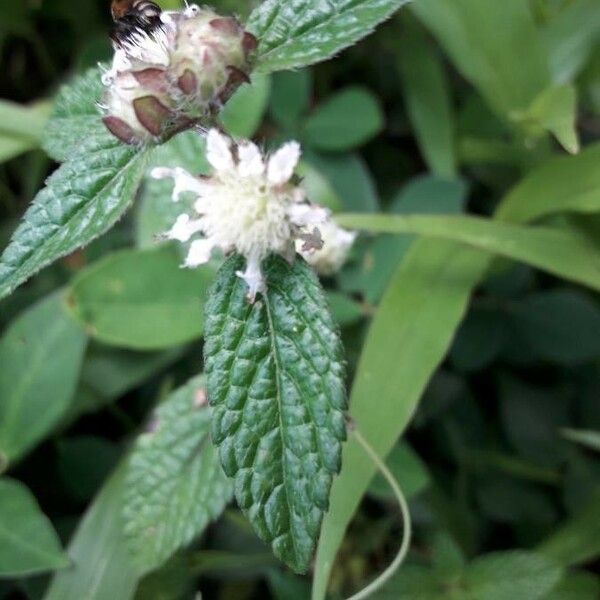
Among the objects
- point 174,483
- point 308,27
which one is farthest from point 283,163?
point 174,483

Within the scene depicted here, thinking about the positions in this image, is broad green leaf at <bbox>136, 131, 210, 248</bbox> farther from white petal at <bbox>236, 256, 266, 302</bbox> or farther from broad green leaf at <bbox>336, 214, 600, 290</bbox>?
white petal at <bbox>236, 256, 266, 302</bbox>

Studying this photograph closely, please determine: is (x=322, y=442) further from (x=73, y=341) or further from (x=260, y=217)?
(x=73, y=341)

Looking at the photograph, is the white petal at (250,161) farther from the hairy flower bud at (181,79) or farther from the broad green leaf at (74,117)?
the broad green leaf at (74,117)

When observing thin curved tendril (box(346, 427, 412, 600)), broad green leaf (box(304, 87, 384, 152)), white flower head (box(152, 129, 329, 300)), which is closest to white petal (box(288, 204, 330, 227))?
white flower head (box(152, 129, 329, 300))

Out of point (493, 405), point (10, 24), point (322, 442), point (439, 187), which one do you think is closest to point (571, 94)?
point (439, 187)

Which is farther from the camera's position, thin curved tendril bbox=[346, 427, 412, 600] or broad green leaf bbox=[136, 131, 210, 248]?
broad green leaf bbox=[136, 131, 210, 248]

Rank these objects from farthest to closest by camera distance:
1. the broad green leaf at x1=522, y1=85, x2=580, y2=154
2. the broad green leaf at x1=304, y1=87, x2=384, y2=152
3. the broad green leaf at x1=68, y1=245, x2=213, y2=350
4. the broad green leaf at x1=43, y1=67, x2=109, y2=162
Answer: the broad green leaf at x1=304, y1=87, x2=384, y2=152 < the broad green leaf at x1=68, y1=245, x2=213, y2=350 < the broad green leaf at x1=522, y1=85, x2=580, y2=154 < the broad green leaf at x1=43, y1=67, x2=109, y2=162

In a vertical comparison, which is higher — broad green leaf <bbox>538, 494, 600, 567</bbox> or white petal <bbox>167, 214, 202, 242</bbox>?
white petal <bbox>167, 214, 202, 242</bbox>
